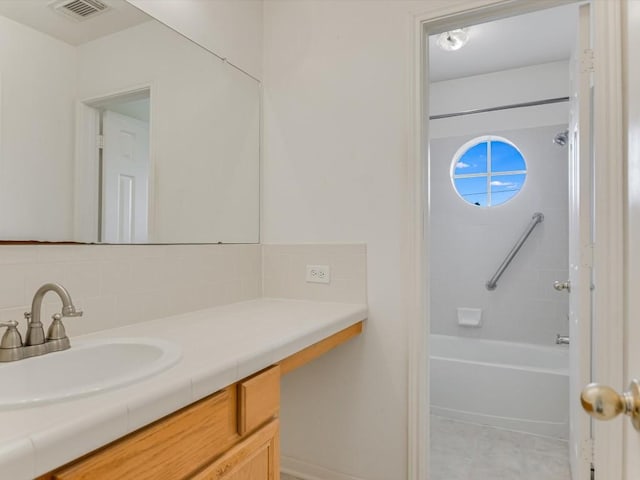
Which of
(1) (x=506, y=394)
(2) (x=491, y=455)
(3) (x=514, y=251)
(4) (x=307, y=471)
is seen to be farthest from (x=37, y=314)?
(3) (x=514, y=251)

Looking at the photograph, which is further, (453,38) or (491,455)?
Answer: (453,38)

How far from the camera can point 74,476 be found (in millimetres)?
609

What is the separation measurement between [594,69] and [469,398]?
1.97 m

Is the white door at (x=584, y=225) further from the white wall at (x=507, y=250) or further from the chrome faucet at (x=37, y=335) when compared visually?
the chrome faucet at (x=37, y=335)

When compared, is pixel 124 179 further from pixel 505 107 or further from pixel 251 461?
pixel 505 107

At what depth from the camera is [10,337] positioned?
0.93 metres

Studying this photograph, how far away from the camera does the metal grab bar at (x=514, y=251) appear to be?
301 centimetres

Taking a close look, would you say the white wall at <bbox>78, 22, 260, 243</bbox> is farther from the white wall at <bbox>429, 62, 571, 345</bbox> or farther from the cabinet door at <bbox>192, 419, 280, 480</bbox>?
the white wall at <bbox>429, 62, 571, 345</bbox>

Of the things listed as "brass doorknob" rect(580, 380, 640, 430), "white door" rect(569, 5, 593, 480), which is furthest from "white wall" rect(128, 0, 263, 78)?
"brass doorknob" rect(580, 380, 640, 430)

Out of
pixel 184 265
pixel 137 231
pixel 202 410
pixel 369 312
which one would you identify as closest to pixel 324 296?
pixel 369 312

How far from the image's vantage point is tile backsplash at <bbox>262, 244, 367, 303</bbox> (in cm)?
178

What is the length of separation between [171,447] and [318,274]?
1141mm

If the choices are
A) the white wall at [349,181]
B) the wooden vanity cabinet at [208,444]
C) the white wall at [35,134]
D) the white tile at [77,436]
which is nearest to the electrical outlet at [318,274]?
the white wall at [349,181]

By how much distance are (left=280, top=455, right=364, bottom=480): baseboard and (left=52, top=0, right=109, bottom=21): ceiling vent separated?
1.95 metres
